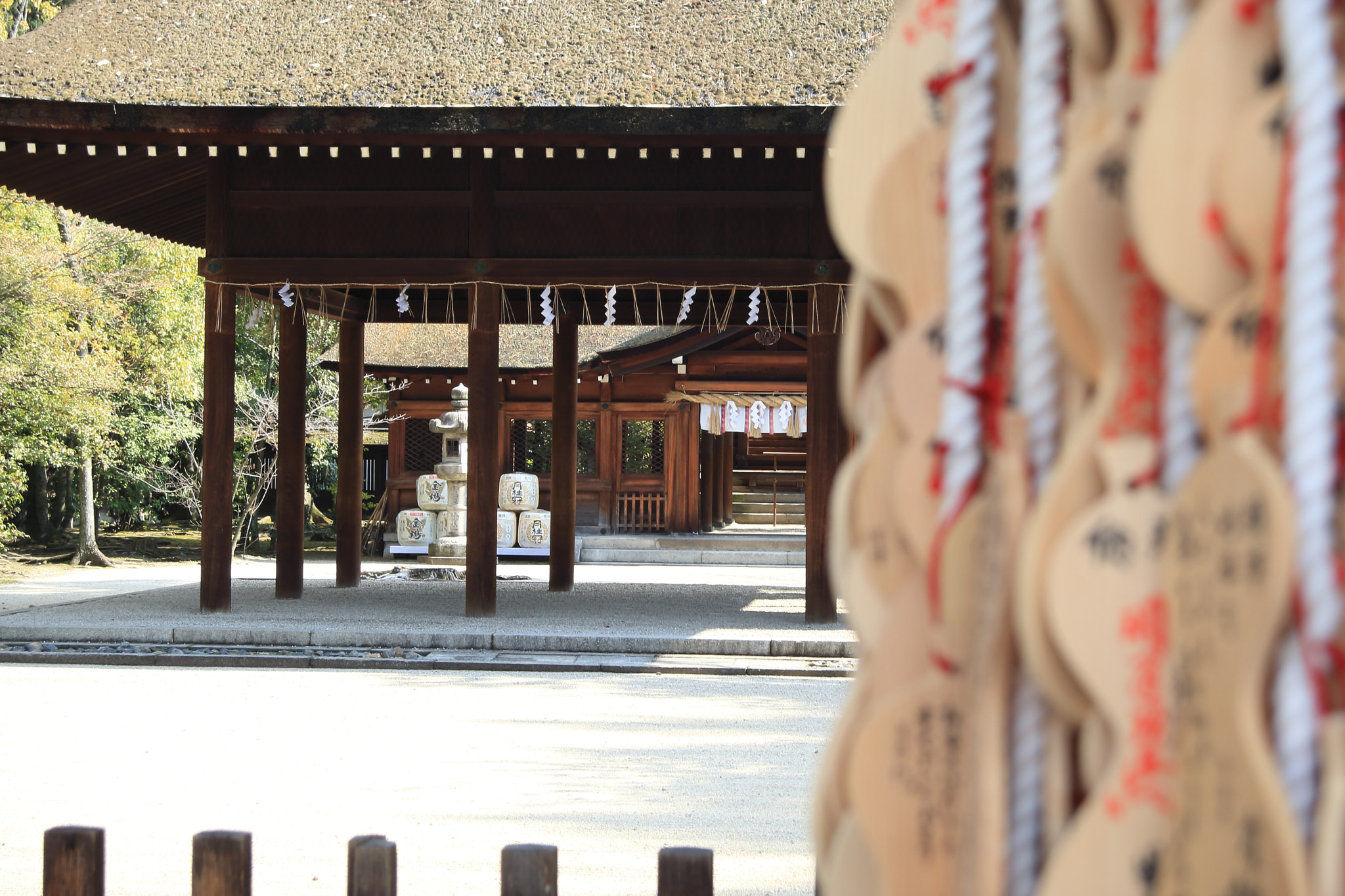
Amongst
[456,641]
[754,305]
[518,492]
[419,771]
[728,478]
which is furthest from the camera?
[728,478]

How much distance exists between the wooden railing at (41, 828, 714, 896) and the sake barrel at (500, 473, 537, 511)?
17.2 metres

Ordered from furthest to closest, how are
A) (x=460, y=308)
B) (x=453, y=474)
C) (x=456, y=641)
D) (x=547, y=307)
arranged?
1. (x=453, y=474)
2. (x=460, y=308)
3. (x=547, y=307)
4. (x=456, y=641)

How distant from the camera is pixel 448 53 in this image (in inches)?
382

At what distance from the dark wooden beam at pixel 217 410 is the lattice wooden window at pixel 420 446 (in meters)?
12.3

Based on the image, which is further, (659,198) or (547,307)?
(547,307)

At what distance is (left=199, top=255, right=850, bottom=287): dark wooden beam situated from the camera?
974 cm

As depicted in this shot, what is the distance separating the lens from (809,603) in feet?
32.6

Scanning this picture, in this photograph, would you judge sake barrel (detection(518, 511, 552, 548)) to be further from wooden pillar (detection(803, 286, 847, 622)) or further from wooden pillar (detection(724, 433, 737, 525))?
wooden pillar (detection(803, 286, 847, 622))

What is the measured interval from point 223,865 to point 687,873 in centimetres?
75

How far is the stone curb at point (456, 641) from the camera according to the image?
8961 millimetres

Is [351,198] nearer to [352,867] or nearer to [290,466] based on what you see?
[290,466]

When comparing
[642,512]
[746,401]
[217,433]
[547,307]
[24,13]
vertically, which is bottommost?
[642,512]

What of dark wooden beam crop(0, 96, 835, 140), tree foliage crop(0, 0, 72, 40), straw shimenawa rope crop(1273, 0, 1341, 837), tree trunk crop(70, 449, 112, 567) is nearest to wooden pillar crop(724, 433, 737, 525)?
tree trunk crop(70, 449, 112, 567)

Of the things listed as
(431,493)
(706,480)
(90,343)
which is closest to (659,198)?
(431,493)
